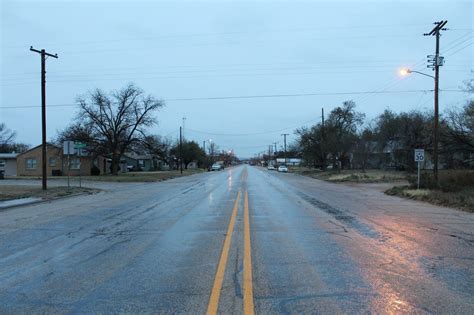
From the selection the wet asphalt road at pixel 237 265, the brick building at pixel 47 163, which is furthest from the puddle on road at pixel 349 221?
the brick building at pixel 47 163

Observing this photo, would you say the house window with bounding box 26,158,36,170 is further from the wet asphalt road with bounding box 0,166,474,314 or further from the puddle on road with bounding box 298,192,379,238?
the puddle on road with bounding box 298,192,379,238

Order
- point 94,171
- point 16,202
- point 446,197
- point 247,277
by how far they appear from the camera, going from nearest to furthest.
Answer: point 247,277 < point 16,202 < point 446,197 < point 94,171

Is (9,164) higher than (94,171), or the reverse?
(9,164)

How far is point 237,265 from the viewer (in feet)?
24.3

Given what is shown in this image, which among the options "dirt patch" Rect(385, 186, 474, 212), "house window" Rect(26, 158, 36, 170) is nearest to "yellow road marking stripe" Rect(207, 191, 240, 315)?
"dirt patch" Rect(385, 186, 474, 212)

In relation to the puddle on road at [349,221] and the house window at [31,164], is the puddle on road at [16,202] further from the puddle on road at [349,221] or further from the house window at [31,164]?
the house window at [31,164]

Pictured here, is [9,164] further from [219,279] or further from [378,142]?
[219,279]

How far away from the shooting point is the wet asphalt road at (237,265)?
5520mm

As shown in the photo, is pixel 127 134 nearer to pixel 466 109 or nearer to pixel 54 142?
pixel 54 142

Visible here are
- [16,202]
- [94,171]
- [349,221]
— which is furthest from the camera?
[94,171]

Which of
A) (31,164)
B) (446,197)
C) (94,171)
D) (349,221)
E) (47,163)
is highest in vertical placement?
(47,163)

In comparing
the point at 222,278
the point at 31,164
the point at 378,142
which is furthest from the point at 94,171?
the point at 222,278

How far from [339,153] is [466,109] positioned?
35.9m

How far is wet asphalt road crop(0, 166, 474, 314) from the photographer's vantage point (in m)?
5.52
